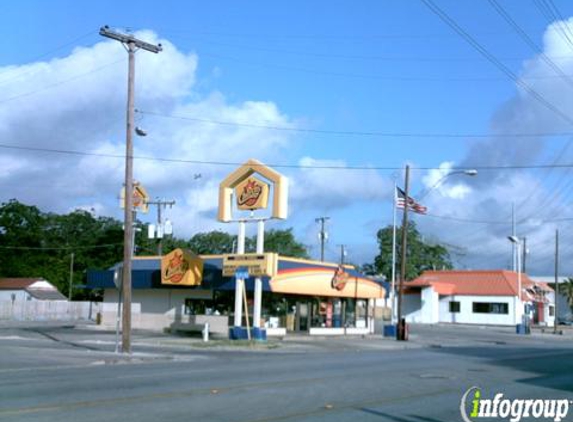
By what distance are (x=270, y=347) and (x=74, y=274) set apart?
220 feet

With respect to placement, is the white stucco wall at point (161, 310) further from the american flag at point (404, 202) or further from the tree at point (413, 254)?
the tree at point (413, 254)

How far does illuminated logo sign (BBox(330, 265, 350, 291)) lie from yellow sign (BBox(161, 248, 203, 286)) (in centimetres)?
749

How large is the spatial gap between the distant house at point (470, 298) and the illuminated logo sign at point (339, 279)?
109 feet

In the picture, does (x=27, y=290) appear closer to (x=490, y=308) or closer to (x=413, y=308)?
(x=413, y=308)

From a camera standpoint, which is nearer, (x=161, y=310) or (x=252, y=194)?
(x=252, y=194)

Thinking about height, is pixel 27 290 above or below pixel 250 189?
below

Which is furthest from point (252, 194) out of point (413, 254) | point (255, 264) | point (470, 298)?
A: point (413, 254)

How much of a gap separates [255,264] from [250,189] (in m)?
3.70

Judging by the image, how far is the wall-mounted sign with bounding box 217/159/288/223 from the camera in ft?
113

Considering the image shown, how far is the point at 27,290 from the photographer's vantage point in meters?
78.9

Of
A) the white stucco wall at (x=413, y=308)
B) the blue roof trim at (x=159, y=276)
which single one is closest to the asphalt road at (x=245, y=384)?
the blue roof trim at (x=159, y=276)

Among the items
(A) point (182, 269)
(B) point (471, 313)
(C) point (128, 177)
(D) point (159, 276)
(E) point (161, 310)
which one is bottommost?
(B) point (471, 313)

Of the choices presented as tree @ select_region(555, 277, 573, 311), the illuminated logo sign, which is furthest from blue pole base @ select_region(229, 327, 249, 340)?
tree @ select_region(555, 277, 573, 311)

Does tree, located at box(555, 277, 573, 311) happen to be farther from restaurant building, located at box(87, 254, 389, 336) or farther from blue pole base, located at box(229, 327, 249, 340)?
blue pole base, located at box(229, 327, 249, 340)
